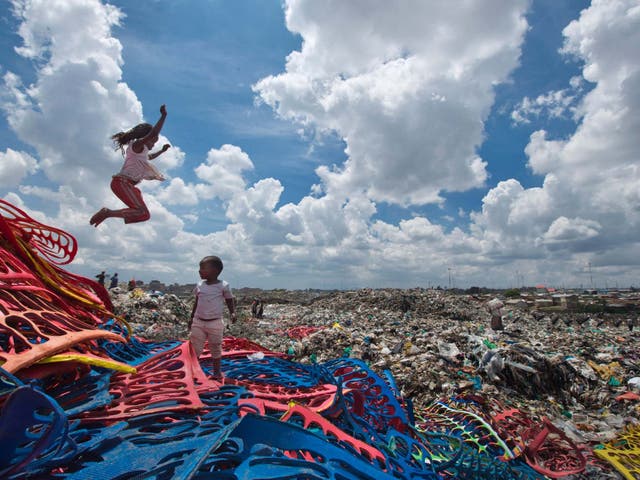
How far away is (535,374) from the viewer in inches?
202

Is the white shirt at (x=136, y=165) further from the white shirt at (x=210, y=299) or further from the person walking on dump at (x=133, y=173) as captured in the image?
the white shirt at (x=210, y=299)

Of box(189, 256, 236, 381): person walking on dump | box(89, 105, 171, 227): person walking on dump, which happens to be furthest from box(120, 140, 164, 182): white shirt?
box(189, 256, 236, 381): person walking on dump

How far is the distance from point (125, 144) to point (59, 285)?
4.71 ft

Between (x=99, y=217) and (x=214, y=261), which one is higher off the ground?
(x=99, y=217)

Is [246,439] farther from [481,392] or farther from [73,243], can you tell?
[481,392]

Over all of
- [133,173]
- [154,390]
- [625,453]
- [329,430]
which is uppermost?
[133,173]

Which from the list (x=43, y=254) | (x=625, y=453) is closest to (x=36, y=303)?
(x=43, y=254)

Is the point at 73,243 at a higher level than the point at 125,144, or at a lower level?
lower

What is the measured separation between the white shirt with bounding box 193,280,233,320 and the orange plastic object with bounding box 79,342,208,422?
19.4 inches

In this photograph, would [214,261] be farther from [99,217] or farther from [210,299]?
[99,217]

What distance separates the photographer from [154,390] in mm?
2025

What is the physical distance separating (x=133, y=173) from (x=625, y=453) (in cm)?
526

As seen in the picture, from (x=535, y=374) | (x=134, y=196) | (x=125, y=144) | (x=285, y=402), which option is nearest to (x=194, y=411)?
(x=285, y=402)

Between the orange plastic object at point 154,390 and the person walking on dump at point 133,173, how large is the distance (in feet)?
4.56
